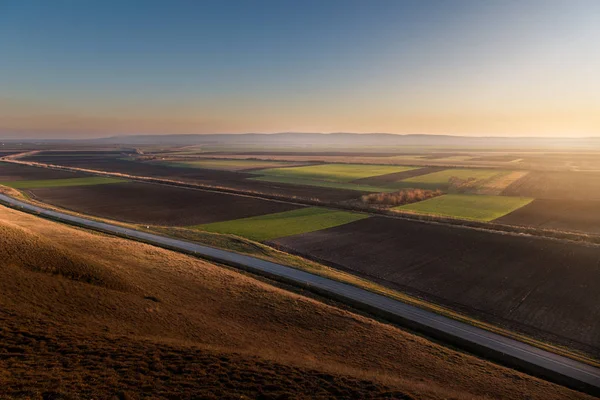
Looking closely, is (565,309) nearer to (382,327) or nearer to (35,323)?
(382,327)

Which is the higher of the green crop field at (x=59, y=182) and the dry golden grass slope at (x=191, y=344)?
the green crop field at (x=59, y=182)

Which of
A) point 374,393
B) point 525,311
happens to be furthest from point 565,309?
point 374,393

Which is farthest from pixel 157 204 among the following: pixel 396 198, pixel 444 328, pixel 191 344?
pixel 444 328

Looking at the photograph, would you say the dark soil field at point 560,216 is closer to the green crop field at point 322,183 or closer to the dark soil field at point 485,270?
the dark soil field at point 485,270

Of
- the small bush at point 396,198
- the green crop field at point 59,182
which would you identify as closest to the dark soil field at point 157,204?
the green crop field at point 59,182

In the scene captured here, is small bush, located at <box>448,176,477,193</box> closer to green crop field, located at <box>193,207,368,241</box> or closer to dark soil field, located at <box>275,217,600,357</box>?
green crop field, located at <box>193,207,368,241</box>

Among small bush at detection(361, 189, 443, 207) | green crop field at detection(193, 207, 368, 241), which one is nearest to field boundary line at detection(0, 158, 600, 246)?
green crop field at detection(193, 207, 368, 241)
